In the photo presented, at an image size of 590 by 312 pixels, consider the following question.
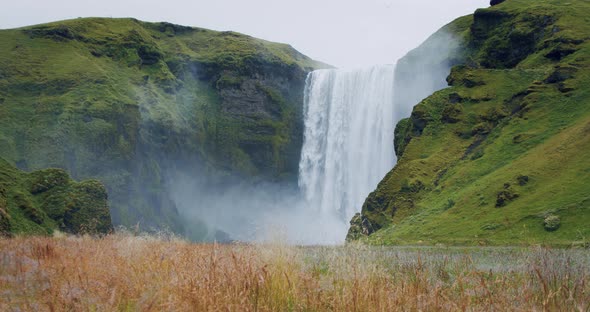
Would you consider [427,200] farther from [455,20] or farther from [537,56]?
[455,20]

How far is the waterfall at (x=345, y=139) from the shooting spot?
83.4 m

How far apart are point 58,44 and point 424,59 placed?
7166 centimetres

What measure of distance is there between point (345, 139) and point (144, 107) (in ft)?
128

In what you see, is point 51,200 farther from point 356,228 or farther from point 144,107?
point 144,107

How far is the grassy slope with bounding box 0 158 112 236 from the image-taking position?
45.7 meters

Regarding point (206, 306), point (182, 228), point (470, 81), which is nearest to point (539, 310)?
point (206, 306)

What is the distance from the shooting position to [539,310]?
534 cm

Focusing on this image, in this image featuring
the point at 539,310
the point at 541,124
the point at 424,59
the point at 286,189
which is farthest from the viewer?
the point at 286,189

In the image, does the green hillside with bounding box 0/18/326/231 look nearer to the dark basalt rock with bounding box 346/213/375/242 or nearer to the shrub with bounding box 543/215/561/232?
the dark basalt rock with bounding box 346/213/375/242

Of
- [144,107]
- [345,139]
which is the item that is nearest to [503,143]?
[345,139]

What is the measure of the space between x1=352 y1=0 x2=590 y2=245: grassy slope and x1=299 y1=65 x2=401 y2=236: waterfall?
52.1 feet

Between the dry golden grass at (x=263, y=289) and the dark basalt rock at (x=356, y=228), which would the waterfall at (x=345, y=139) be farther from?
the dry golden grass at (x=263, y=289)

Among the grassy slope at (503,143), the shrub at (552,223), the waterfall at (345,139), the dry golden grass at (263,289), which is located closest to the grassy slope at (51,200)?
the grassy slope at (503,143)

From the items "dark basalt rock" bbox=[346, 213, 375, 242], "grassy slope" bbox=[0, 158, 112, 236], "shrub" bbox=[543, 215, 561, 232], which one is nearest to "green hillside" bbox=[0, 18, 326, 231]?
"grassy slope" bbox=[0, 158, 112, 236]
